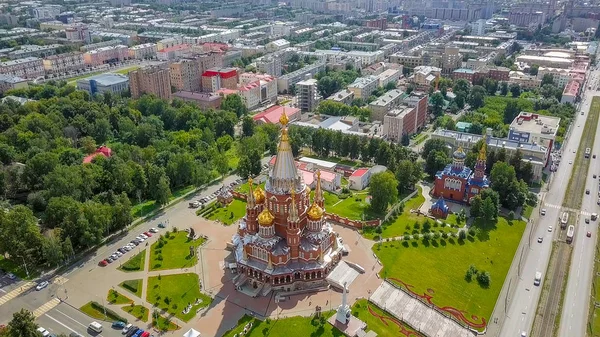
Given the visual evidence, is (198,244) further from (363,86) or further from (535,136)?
(363,86)

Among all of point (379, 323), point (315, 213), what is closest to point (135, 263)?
point (315, 213)

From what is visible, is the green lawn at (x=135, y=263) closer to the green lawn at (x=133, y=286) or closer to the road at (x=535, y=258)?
the green lawn at (x=133, y=286)

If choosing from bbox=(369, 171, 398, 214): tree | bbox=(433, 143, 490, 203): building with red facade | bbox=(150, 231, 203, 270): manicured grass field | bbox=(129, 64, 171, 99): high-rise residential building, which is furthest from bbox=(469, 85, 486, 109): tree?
bbox=(150, 231, 203, 270): manicured grass field

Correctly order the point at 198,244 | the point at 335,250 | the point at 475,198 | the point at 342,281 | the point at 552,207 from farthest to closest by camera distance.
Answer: the point at 552,207, the point at 475,198, the point at 198,244, the point at 335,250, the point at 342,281

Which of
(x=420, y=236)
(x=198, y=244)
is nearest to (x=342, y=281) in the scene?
(x=420, y=236)

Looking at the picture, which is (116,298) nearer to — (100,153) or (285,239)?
(285,239)

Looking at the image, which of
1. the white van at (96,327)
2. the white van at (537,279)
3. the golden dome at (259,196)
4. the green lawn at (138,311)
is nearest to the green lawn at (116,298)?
the green lawn at (138,311)

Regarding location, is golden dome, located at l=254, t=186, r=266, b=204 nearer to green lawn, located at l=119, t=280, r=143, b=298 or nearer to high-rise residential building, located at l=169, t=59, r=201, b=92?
green lawn, located at l=119, t=280, r=143, b=298
